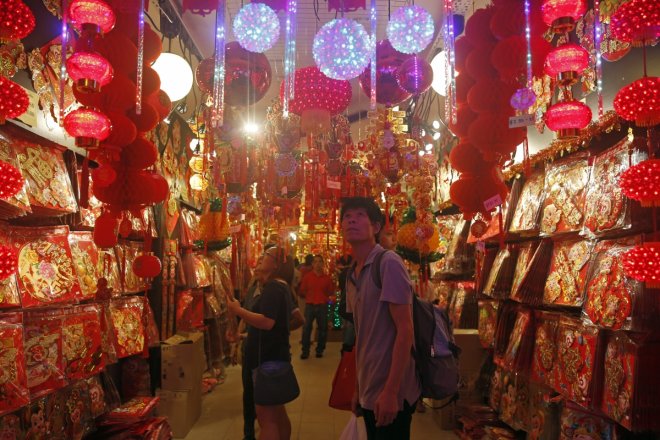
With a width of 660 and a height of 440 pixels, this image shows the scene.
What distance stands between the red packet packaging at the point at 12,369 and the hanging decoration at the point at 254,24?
5.41 ft

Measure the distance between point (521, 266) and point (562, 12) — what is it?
2038mm

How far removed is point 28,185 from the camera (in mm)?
2424

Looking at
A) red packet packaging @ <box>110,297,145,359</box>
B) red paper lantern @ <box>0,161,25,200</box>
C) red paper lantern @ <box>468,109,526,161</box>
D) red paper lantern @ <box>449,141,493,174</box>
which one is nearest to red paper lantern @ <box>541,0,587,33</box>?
red paper lantern @ <box>468,109,526,161</box>

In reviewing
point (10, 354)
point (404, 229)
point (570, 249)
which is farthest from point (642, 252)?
point (404, 229)

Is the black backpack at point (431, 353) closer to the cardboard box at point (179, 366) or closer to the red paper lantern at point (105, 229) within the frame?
the red paper lantern at point (105, 229)

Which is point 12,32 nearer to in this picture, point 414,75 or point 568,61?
point 414,75

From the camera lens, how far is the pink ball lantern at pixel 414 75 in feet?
8.63

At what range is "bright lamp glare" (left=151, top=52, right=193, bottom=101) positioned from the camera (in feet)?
11.5

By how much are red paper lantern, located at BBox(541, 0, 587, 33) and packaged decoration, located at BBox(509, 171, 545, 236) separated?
5.18 feet

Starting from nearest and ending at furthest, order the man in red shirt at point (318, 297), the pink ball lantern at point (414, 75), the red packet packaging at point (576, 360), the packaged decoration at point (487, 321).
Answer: the red packet packaging at point (576, 360), the pink ball lantern at point (414, 75), the packaged decoration at point (487, 321), the man in red shirt at point (318, 297)

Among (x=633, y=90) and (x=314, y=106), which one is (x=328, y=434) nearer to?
(x=314, y=106)

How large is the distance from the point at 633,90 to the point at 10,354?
8.67 feet

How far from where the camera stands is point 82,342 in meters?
2.86

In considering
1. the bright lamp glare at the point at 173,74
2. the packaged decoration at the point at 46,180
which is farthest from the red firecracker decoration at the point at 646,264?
the bright lamp glare at the point at 173,74
